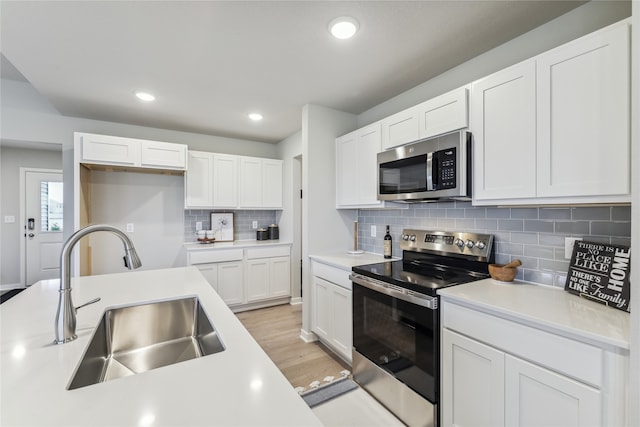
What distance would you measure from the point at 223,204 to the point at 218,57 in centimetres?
218

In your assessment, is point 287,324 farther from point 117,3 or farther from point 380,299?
point 117,3

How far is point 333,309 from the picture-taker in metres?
2.55

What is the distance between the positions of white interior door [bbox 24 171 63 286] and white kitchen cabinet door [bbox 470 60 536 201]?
568 cm

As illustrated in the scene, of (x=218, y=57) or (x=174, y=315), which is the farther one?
(x=218, y=57)

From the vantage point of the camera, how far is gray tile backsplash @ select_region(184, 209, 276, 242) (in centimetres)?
401

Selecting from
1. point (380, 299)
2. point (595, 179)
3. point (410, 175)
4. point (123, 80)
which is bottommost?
point (380, 299)

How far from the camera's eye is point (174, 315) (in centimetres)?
146

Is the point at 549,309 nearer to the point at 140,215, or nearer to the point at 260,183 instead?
the point at 260,183

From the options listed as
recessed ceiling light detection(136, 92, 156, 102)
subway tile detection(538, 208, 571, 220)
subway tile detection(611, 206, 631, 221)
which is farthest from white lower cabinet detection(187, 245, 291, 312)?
subway tile detection(611, 206, 631, 221)

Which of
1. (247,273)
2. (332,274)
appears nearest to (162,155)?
(247,273)

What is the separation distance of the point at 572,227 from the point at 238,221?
3.86m

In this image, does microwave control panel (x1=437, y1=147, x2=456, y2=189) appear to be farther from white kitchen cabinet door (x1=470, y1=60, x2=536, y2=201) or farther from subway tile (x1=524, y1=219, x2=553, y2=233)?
subway tile (x1=524, y1=219, x2=553, y2=233)

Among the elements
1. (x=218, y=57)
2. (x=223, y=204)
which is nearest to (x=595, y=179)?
(x=218, y=57)

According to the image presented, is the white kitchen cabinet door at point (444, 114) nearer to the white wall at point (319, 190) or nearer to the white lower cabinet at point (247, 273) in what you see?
the white wall at point (319, 190)
